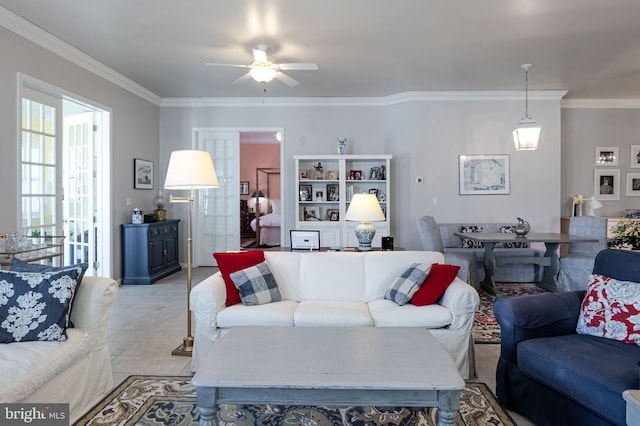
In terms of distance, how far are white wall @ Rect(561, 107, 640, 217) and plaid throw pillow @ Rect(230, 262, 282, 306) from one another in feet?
19.5

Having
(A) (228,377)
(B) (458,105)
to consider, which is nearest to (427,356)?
(A) (228,377)

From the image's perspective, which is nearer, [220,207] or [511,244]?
[511,244]

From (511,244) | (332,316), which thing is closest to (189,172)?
(332,316)

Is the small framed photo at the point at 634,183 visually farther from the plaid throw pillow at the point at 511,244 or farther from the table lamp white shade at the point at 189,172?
the table lamp white shade at the point at 189,172

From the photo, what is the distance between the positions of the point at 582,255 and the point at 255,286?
4200 mm

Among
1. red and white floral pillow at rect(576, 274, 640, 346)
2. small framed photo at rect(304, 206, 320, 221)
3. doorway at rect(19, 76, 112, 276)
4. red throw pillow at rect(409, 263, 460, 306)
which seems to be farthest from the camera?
small framed photo at rect(304, 206, 320, 221)

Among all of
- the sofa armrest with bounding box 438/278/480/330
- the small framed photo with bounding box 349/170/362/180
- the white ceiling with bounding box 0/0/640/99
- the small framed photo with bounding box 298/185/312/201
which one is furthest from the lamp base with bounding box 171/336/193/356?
the small framed photo with bounding box 349/170/362/180

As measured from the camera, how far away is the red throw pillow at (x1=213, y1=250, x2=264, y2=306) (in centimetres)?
284

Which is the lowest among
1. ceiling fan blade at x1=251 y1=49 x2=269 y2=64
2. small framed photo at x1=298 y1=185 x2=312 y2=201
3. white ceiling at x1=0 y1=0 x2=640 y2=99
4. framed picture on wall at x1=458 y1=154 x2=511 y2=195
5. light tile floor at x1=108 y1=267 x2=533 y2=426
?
light tile floor at x1=108 y1=267 x2=533 y2=426

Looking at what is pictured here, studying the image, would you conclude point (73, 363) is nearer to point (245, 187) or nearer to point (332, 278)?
point (332, 278)

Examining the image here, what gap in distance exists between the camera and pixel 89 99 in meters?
4.74

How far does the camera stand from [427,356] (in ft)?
5.90

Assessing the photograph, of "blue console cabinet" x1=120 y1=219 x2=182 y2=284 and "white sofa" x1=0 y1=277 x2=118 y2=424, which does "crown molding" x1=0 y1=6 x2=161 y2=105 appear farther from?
"white sofa" x1=0 y1=277 x2=118 y2=424

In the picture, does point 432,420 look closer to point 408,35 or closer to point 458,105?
point 408,35
